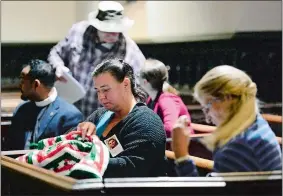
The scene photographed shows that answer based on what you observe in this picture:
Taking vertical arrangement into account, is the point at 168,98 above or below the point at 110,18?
below

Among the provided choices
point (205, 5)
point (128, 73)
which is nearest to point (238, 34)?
point (205, 5)

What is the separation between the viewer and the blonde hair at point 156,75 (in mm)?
1045

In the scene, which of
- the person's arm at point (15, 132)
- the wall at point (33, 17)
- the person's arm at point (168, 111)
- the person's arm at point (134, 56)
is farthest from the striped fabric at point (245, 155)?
the wall at point (33, 17)

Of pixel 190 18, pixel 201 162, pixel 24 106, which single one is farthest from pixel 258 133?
pixel 190 18

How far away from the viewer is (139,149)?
0.93 metres

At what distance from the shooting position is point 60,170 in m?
0.93

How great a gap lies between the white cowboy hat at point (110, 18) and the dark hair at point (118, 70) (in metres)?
0.11

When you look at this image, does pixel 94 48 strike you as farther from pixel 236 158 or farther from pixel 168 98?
pixel 236 158

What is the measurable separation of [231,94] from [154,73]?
0.79 feet

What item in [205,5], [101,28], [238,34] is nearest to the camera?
[101,28]

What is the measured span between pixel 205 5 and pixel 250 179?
74cm

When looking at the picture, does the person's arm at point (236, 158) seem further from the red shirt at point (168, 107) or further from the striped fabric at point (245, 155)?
the red shirt at point (168, 107)

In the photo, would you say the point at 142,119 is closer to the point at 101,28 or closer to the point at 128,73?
the point at 128,73

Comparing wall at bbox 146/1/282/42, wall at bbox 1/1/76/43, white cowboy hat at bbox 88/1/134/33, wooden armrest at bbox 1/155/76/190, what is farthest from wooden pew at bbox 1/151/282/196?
wall at bbox 1/1/76/43
